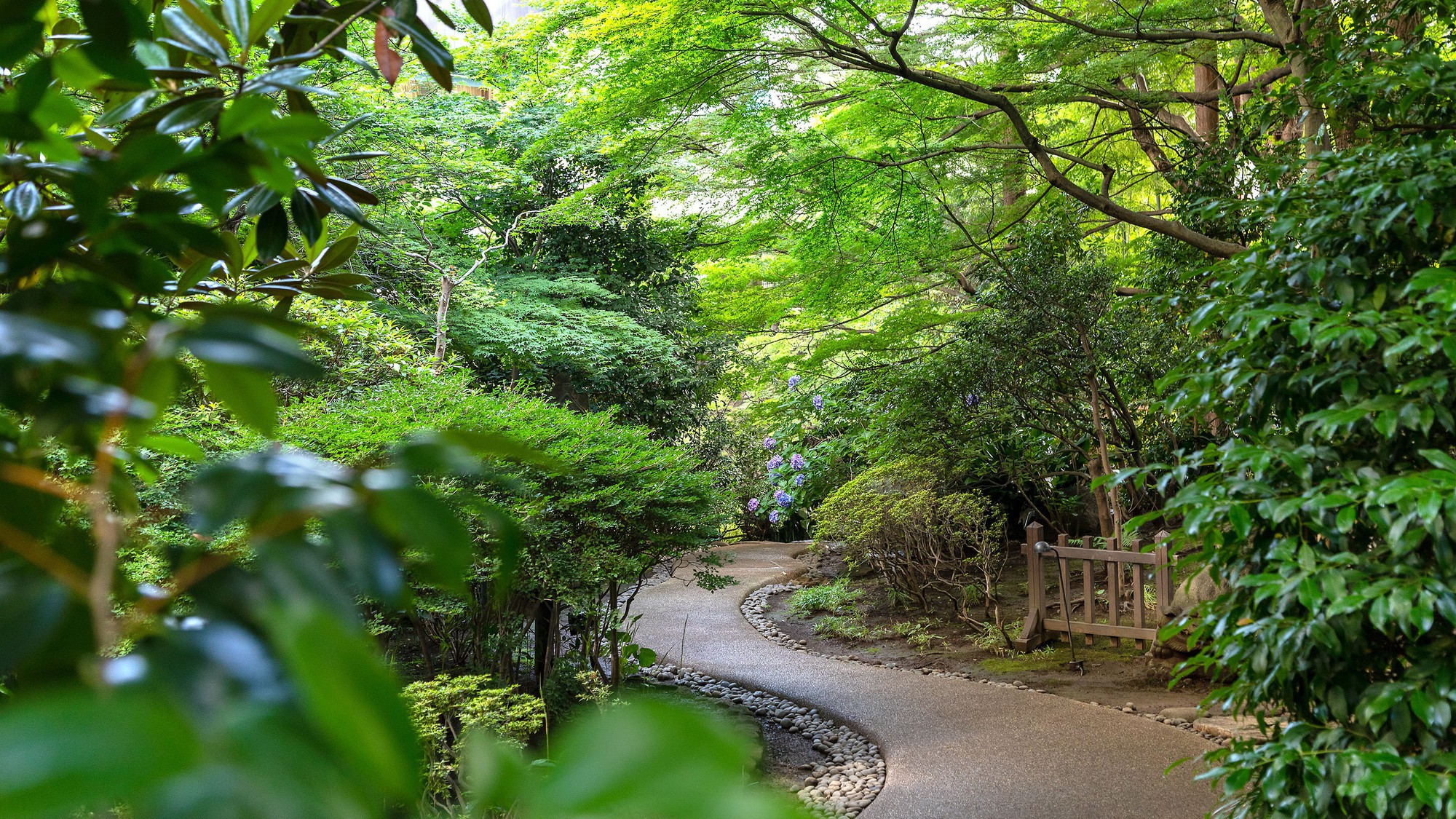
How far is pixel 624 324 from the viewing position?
30.2 feet

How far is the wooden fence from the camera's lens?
6.34m

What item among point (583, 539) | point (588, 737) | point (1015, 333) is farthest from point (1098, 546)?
point (588, 737)

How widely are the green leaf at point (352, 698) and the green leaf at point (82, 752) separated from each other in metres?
0.03

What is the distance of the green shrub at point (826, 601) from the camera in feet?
29.1

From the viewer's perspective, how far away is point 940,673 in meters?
6.51

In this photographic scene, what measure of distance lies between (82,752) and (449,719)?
4.73m

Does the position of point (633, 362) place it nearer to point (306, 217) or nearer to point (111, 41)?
point (306, 217)

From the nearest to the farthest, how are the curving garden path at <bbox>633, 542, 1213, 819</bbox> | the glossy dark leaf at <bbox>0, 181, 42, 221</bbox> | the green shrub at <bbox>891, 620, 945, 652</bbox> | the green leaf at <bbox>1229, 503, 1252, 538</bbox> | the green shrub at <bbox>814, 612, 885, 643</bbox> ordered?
the glossy dark leaf at <bbox>0, 181, 42, 221</bbox> → the green leaf at <bbox>1229, 503, 1252, 538</bbox> → the curving garden path at <bbox>633, 542, 1213, 819</bbox> → the green shrub at <bbox>891, 620, 945, 652</bbox> → the green shrub at <bbox>814, 612, 885, 643</bbox>

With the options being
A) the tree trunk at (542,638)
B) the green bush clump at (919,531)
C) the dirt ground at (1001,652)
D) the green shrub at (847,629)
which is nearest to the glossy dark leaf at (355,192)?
the dirt ground at (1001,652)

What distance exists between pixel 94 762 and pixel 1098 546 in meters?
9.23

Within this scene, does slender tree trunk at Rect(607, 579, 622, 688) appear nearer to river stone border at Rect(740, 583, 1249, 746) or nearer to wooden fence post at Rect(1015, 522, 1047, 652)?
river stone border at Rect(740, 583, 1249, 746)

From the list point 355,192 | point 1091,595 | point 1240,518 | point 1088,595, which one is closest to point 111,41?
point 355,192

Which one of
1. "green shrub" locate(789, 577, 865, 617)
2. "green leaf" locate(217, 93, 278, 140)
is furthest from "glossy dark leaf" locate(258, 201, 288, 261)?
"green shrub" locate(789, 577, 865, 617)

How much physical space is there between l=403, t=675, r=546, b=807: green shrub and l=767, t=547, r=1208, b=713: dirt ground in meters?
3.51
